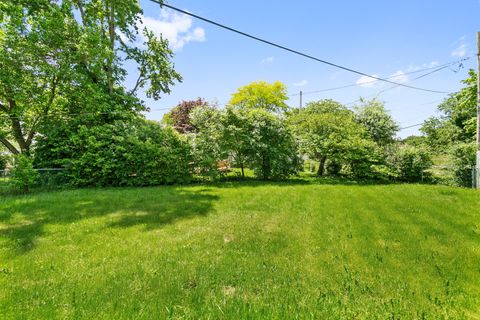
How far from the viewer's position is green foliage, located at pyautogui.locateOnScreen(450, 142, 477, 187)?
10.7 m

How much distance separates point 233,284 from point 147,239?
207cm

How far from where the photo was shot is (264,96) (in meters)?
29.0

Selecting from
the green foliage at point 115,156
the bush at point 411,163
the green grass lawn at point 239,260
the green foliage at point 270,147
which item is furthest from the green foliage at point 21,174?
the bush at point 411,163

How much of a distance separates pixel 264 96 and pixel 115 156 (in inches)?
871

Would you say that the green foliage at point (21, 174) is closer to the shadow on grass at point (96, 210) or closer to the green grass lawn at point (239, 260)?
the shadow on grass at point (96, 210)

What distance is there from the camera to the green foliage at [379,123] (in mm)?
17139

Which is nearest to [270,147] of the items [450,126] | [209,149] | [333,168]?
[209,149]

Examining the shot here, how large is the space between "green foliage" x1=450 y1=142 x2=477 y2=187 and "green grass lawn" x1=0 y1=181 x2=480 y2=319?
17.4 ft

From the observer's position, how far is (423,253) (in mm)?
3951

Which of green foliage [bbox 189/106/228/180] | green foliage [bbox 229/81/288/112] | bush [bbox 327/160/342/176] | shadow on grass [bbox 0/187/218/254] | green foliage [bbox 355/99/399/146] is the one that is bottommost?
shadow on grass [bbox 0/187/218/254]

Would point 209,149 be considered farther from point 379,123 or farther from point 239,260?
point 379,123

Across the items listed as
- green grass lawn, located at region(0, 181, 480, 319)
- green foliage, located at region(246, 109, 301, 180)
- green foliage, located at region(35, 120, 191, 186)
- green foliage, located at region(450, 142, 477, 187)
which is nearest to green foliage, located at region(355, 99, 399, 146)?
green foliage, located at region(450, 142, 477, 187)

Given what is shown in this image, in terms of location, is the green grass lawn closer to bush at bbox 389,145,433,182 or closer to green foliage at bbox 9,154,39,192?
green foliage at bbox 9,154,39,192

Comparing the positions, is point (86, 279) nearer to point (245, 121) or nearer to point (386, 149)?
point (245, 121)
